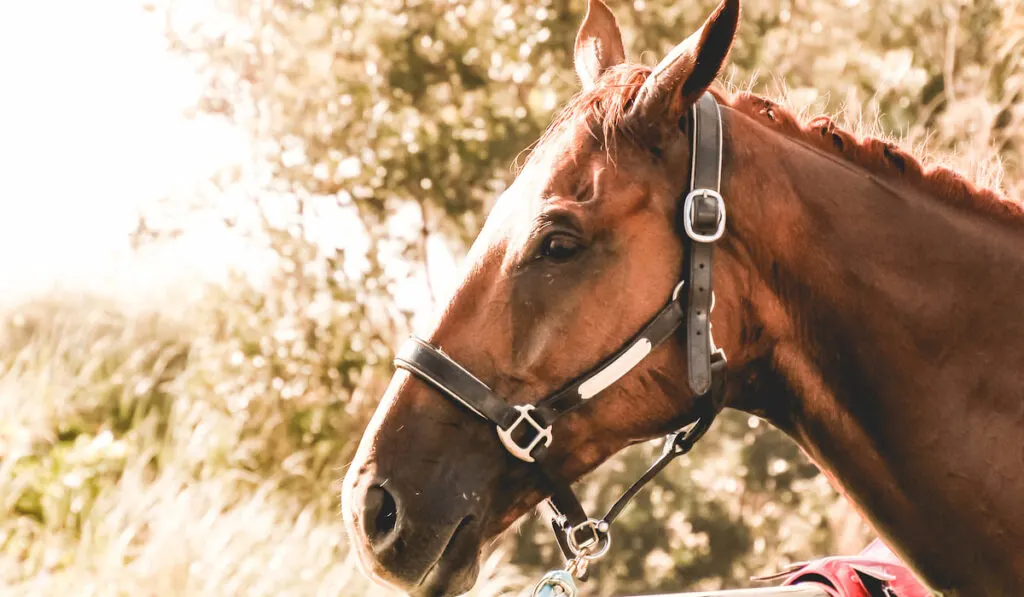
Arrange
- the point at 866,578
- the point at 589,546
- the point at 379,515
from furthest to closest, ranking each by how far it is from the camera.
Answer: the point at 866,578
the point at 589,546
the point at 379,515

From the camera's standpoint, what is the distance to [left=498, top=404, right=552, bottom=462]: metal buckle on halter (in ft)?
6.44

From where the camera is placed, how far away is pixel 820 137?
83.5 inches

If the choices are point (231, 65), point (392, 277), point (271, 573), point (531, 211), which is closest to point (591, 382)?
point (531, 211)

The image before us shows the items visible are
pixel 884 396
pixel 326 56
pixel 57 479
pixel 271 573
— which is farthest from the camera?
pixel 326 56

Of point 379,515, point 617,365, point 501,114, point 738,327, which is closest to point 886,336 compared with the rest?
point 738,327

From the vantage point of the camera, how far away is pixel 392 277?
6512mm

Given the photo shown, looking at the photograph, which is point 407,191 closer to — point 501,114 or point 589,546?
point 501,114

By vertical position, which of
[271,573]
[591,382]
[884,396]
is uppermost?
[591,382]

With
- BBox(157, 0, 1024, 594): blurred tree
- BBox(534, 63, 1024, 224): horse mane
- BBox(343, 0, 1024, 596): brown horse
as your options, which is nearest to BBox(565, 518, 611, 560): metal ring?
BBox(343, 0, 1024, 596): brown horse

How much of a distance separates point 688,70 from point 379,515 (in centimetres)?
116

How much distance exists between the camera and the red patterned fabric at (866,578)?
2314mm

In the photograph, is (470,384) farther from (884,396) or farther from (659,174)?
(884,396)

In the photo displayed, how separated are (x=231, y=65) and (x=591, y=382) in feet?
17.7

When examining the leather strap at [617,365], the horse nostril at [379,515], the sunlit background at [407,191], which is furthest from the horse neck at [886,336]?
the sunlit background at [407,191]
